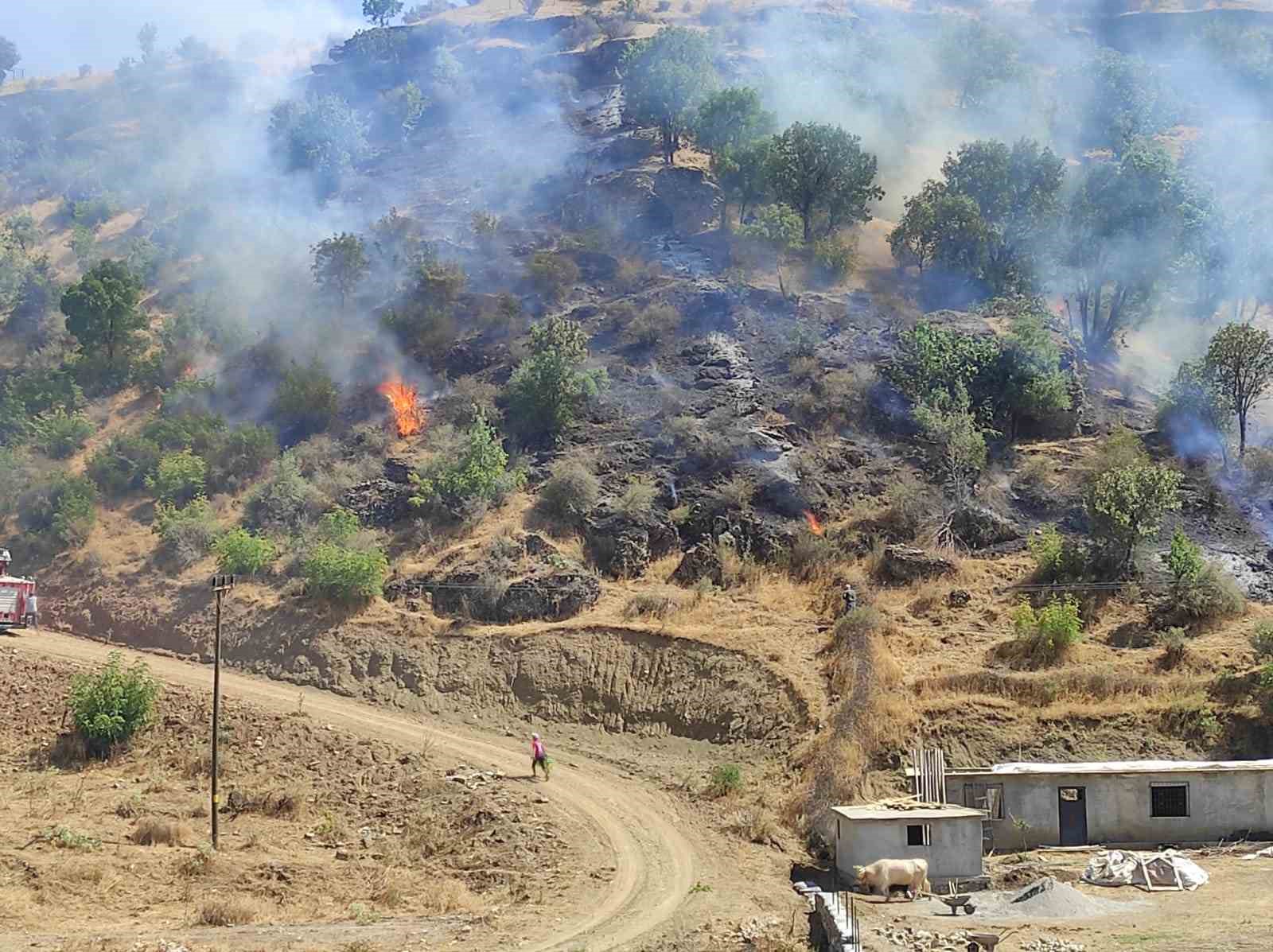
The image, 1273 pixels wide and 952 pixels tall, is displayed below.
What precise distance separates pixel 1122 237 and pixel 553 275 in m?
23.9

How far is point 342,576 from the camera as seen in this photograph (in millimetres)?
36312

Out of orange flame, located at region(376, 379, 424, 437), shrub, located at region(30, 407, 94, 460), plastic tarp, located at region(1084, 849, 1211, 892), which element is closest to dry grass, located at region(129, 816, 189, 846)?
plastic tarp, located at region(1084, 849, 1211, 892)

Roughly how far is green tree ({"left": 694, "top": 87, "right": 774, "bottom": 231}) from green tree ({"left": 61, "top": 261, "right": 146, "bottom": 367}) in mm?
26363

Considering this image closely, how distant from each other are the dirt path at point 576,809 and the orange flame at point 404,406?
552 inches

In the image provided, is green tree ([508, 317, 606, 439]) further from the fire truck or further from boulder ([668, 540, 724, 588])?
the fire truck

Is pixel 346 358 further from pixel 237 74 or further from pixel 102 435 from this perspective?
pixel 237 74

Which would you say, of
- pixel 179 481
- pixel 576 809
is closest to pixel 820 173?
pixel 179 481

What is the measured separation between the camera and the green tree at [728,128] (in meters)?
60.8

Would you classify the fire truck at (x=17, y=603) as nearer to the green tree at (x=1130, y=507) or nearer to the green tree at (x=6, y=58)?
the green tree at (x=1130, y=507)

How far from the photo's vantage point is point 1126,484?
118 ft

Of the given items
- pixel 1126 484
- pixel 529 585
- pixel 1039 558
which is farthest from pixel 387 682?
pixel 1126 484

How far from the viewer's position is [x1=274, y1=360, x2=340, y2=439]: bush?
160 feet

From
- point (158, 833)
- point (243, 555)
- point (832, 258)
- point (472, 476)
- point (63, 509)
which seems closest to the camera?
point (158, 833)

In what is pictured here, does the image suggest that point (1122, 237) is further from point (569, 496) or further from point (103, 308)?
point (103, 308)
